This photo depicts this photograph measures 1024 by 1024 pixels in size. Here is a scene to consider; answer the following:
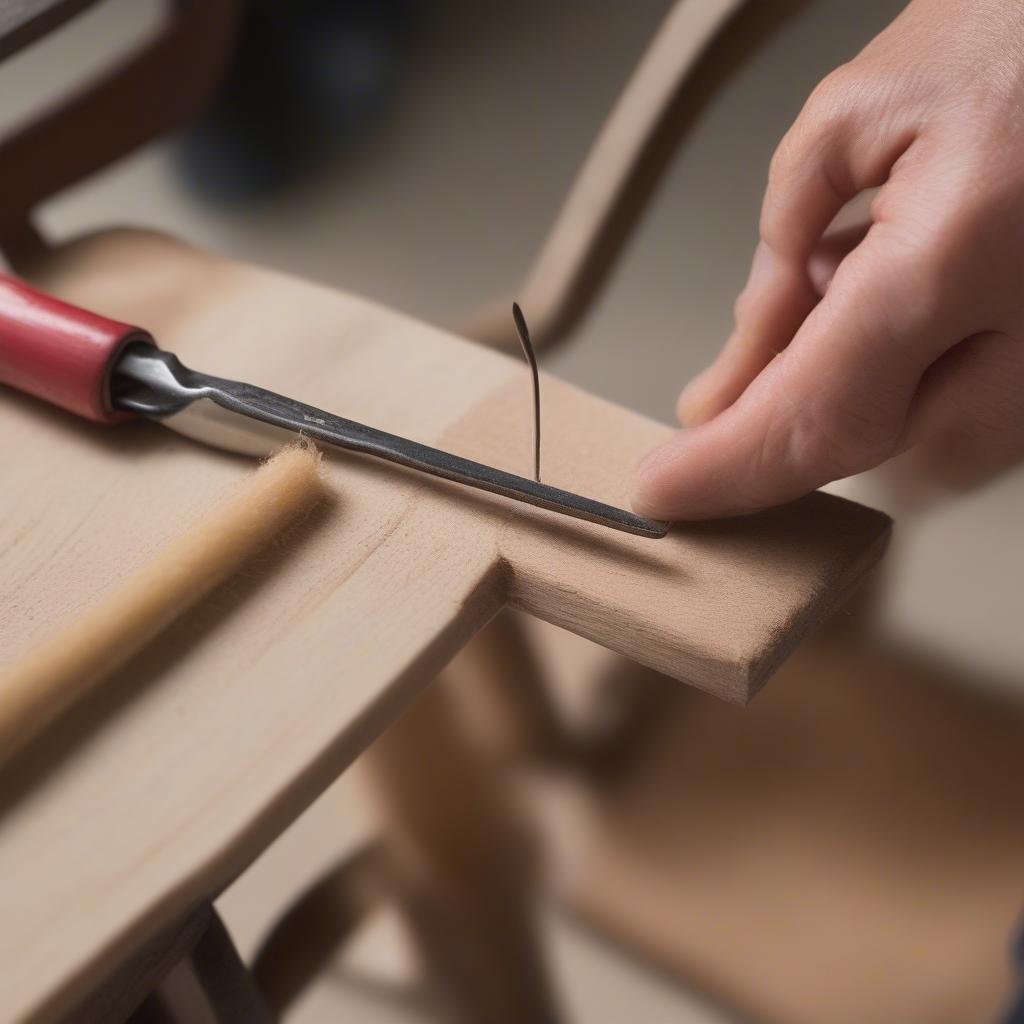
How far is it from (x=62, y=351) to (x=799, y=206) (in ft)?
1.07

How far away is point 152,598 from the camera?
16.6 inches

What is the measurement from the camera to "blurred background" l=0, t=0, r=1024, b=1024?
101cm

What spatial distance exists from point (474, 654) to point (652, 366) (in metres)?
0.31

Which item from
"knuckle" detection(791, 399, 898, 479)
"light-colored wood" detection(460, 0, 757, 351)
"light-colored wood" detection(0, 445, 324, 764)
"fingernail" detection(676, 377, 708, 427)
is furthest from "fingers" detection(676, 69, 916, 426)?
"light-colored wood" detection(460, 0, 757, 351)

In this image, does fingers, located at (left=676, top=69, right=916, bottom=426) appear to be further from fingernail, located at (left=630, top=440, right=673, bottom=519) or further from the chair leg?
the chair leg

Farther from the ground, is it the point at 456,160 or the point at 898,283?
the point at 456,160

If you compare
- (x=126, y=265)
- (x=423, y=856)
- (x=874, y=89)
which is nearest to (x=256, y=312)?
(x=126, y=265)

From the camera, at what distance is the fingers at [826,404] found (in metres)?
0.43

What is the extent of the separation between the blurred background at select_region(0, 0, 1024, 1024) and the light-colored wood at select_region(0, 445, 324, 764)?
480 mm

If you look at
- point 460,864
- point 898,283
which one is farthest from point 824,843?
point 898,283

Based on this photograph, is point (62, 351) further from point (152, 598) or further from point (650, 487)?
point (650, 487)

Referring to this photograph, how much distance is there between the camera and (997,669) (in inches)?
31.6

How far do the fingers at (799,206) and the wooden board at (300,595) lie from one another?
3.0 inches

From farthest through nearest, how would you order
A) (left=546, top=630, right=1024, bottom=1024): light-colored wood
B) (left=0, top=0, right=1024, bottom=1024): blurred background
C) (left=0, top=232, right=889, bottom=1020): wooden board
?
(left=0, top=0, right=1024, bottom=1024): blurred background → (left=546, top=630, right=1024, bottom=1024): light-colored wood → (left=0, top=232, right=889, bottom=1020): wooden board
